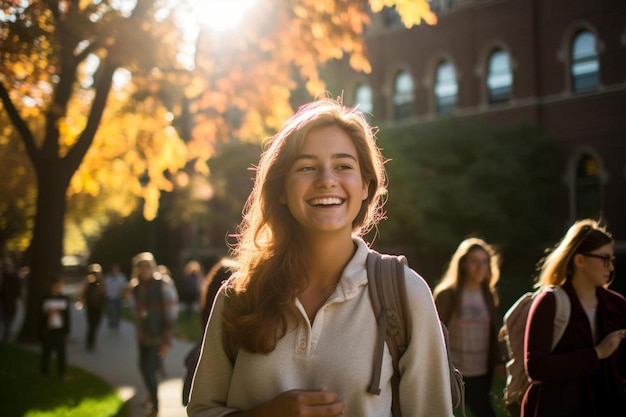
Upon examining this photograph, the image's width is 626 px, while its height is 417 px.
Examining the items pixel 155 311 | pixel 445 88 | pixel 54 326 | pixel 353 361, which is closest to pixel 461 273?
pixel 155 311

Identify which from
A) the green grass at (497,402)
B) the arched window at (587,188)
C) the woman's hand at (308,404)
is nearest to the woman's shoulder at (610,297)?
the woman's hand at (308,404)

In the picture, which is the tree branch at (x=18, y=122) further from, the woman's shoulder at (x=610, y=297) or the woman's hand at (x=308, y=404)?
the woman's hand at (x=308, y=404)

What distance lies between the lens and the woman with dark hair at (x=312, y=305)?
2.41 m

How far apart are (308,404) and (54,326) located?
10349mm

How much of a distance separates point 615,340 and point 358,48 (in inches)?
318

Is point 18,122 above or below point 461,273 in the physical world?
above

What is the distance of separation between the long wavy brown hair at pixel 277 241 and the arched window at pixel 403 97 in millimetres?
27861

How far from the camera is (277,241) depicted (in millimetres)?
2703

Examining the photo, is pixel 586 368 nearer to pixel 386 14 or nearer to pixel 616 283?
pixel 616 283

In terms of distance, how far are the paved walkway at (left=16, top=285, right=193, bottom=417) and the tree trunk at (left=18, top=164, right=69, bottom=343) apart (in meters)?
1.51

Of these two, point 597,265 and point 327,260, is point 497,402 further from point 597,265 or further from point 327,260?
point 327,260

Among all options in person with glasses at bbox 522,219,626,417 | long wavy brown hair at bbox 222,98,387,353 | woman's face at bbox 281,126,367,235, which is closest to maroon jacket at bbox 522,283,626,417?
person with glasses at bbox 522,219,626,417

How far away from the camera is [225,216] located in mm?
32094

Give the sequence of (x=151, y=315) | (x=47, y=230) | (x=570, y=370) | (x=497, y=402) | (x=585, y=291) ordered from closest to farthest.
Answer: (x=570, y=370), (x=585, y=291), (x=497, y=402), (x=151, y=315), (x=47, y=230)
